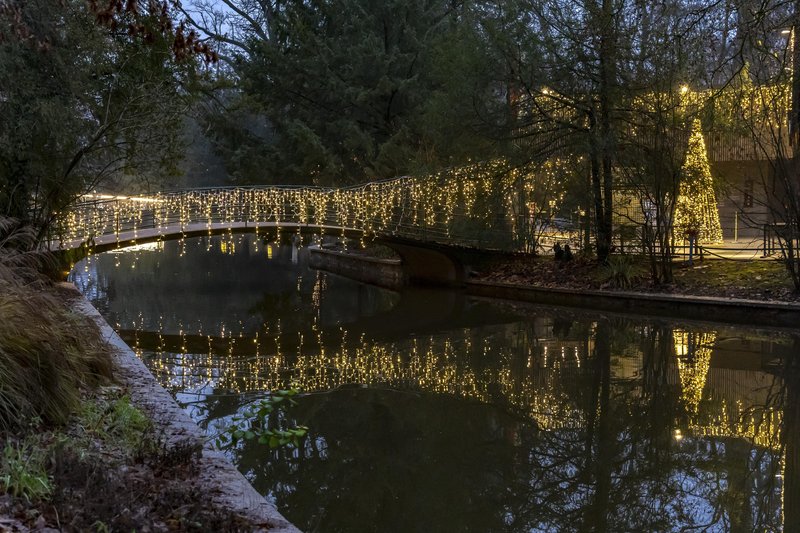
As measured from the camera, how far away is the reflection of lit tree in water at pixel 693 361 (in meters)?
9.87

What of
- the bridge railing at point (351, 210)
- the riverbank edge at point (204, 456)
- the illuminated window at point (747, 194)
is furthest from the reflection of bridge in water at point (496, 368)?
the bridge railing at point (351, 210)

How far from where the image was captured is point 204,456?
17.7 feet

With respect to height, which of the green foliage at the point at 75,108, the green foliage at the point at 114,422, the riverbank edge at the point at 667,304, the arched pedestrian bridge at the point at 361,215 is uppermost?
the green foliage at the point at 75,108

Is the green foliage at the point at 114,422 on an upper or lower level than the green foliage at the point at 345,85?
lower

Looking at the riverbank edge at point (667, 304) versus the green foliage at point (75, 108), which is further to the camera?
the riverbank edge at point (667, 304)

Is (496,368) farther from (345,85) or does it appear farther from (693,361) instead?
(345,85)

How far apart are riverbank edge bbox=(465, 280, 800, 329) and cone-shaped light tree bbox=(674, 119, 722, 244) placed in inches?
110

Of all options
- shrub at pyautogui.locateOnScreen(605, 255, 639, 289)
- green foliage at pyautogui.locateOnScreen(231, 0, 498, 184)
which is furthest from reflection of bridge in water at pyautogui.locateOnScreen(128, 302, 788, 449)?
green foliage at pyautogui.locateOnScreen(231, 0, 498, 184)

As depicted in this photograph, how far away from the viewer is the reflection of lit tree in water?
9867 mm

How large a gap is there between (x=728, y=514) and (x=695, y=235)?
1441 cm

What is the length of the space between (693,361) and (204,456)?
8603mm

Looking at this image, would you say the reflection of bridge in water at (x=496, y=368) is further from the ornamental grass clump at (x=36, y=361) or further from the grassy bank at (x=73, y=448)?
the grassy bank at (x=73, y=448)

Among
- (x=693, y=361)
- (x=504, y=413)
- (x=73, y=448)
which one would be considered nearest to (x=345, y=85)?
(x=693, y=361)

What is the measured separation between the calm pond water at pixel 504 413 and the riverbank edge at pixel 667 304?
3.03 ft
